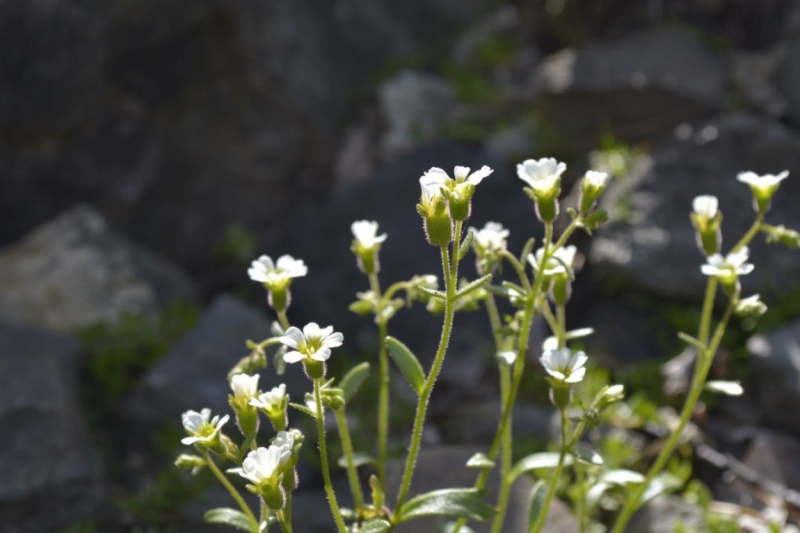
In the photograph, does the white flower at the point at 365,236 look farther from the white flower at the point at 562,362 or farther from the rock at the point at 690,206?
the rock at the point at 690,206

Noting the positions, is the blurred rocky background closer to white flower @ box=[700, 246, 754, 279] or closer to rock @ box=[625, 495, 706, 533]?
rock @ box=[625, 495, 706, 533]

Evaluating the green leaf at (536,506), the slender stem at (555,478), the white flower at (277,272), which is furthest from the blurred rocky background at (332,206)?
the white flower at (277,272)

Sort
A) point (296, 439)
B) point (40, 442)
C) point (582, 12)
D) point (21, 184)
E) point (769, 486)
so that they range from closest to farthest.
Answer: point (296, 439)
point (769, 486)
point (40, 442)
point (21, 184)
point (582, 12)

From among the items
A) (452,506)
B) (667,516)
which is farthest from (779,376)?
(452,506)

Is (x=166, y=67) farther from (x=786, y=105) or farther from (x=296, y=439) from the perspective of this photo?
(x=296, y=439)

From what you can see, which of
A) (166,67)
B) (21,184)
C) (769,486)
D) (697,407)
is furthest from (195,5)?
(769,486)

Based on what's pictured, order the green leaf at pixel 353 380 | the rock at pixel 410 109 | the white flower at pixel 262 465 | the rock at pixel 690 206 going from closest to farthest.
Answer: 1. the white flower at pixel 262 465
2. the green leaf at pixel 353 380
3. the rock at pixel 690 206
4. the rock at pixel 410 109

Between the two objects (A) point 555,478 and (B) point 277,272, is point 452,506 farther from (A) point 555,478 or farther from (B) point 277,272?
(B) point 277,272
